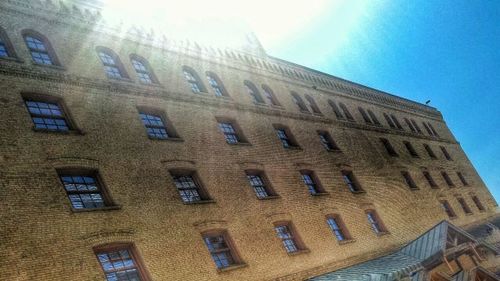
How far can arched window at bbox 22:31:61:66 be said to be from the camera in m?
15.4

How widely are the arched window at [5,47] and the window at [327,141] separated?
17.3 metres

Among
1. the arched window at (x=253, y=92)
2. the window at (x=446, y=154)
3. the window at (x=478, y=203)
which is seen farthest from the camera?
the window at (x=446, y=154)

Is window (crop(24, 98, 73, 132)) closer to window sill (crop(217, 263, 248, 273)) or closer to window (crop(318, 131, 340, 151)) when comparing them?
window sill (crop(217, 263, 248, 273))

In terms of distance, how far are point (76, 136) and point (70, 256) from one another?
442 centimetres

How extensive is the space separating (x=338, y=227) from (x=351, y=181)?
4794 mm

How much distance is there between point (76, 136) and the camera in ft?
45.6

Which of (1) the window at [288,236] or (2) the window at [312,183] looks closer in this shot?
(1) the window at [288,236]

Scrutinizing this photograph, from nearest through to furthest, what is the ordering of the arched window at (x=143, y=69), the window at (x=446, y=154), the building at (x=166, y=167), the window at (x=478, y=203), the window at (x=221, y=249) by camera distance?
the building at (x=166, y=167) → the window at (x=221, y=249) → the arched window at (x=143, y=69) → the window at (x=478, y=203) → the window at (x=446, y=154)

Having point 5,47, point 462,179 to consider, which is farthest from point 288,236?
point 462,179

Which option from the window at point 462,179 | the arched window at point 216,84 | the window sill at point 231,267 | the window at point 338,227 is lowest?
the window at point 462,179

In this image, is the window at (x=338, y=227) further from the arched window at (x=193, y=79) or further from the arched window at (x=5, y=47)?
the arched window at (x=5, y=47)

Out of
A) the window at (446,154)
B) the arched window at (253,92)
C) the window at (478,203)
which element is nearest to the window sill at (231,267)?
the arched window at (253,92)

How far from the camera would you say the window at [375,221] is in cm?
2292

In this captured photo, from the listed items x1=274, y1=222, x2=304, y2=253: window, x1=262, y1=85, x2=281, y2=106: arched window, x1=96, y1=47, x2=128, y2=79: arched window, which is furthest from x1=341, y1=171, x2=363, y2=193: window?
x1=96, y1=47, x2=128, y2=79: arched window
